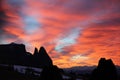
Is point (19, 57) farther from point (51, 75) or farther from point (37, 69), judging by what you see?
point (51, 75)

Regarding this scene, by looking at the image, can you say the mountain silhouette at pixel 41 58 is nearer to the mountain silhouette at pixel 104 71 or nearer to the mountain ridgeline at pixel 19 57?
the mountain ridgeline at pixel 19 57

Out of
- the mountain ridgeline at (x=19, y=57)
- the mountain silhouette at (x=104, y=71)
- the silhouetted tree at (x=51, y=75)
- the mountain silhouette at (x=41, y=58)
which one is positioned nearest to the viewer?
the mountain silhouette at (x=104, y=71)

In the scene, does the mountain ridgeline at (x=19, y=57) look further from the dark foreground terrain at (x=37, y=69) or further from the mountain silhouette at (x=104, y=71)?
the mountain silhouette at (x=104, y=71)

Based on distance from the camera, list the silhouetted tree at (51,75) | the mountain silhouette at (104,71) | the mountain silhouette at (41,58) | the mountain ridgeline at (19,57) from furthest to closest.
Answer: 1. the mountain silhouette at (41,58)
2. the mountain ridgeline at (19,57)
3. the silhouetted tree at (51,75)
4. the mountain silhouette at (104,71)

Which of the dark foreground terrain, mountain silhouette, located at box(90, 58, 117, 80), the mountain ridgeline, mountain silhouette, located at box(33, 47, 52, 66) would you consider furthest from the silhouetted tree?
mountain silhouette, located at box(33, 47, 52, 66)

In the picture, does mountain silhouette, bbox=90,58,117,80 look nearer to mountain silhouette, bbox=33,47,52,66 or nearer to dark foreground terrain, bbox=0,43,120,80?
dark foreground terrain, bbox=0,43,120,80

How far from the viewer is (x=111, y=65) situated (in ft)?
107

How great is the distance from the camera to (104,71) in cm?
3253

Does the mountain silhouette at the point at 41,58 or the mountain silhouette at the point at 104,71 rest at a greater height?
the mountain silhouette at the point at 41,58

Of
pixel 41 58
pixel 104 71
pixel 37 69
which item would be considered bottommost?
pixel 104 71

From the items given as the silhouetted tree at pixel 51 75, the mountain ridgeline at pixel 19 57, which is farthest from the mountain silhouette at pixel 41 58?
the silhouetted tree at pixel 51 75

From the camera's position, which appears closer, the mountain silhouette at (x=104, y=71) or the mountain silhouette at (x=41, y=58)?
the mountain silhouette at (x=104, y=71)

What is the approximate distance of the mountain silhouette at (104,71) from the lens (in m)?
32.1

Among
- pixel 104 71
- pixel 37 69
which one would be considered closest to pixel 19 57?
pixel 37 69
